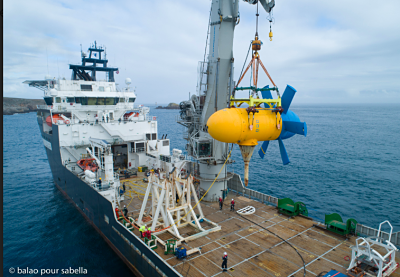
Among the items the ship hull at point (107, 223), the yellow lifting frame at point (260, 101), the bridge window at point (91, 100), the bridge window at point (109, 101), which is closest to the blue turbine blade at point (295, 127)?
the yellow lifting frame at point (260, 101)

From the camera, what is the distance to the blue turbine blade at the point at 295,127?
13.8 meters

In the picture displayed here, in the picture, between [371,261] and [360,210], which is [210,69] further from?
[360,210]

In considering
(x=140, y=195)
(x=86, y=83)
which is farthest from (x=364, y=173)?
(x=86, y=83)

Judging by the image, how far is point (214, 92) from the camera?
2077 centimetres

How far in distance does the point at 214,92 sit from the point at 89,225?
16.5m

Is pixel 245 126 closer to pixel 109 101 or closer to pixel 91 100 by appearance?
pixel 109 101

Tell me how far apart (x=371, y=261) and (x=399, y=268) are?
1.41m

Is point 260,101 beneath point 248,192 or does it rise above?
above

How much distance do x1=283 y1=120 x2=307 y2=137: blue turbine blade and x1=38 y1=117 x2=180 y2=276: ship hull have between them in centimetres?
963

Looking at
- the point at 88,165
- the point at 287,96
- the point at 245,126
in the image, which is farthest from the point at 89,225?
the point at 287,96

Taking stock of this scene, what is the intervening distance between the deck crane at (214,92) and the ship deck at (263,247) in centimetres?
377

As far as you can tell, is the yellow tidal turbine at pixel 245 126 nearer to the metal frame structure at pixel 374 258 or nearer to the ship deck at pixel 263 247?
the ship deck at pixel 263 247

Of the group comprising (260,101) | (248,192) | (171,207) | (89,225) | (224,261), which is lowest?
(89,225)

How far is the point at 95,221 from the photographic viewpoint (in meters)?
21.8
